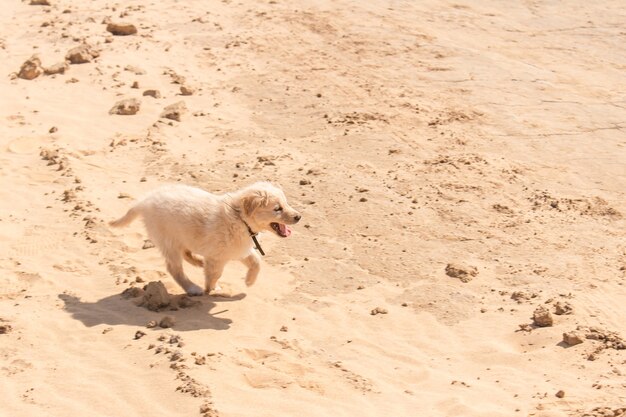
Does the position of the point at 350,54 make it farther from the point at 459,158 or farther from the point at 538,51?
the point at 459,158

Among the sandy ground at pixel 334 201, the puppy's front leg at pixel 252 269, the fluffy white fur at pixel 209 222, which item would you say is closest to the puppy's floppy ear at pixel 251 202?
the fluffy white fur at pixel 209 222

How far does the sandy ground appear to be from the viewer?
716 centimetres

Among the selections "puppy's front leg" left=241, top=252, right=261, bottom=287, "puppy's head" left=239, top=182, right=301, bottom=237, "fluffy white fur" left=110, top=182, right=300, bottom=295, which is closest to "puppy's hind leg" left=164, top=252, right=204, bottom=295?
"fluffy white fur" left=110, top=182, right=300, bottom=295

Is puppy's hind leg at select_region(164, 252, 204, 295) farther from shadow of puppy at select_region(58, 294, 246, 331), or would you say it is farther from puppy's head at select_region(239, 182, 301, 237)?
puppy's head at select_region(239, 182, 301, 237)

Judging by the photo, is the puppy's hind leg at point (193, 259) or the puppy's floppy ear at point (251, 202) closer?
the puppy's floppy ear at point (251, 202)

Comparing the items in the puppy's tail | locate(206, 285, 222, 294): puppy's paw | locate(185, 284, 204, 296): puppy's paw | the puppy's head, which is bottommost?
locate(206, 285, 222, 294): puppy's paw

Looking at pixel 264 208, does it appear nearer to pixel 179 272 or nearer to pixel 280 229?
pixel 280 229

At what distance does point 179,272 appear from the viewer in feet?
27.9

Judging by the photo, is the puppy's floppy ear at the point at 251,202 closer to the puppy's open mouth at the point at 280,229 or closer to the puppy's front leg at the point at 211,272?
the puppy's open mouth at the point at 280,229

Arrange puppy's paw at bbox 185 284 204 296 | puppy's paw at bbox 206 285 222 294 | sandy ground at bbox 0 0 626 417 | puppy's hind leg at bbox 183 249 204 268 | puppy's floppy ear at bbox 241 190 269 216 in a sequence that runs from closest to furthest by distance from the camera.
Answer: sandy ground at bbox 0 0 626 417, puppy's floppy ear at bbox 241 190 269 216, puppy's paw at bbox 185 284 204 296, puppy's paw at bbox 206 285 222 294, puppy's hind leg at bbox 183 249 204 268

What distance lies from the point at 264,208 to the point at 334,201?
2.37 metres

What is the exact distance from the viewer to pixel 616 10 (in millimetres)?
16531

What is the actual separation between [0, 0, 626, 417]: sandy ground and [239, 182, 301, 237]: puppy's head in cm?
75

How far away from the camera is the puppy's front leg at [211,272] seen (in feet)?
27.6
